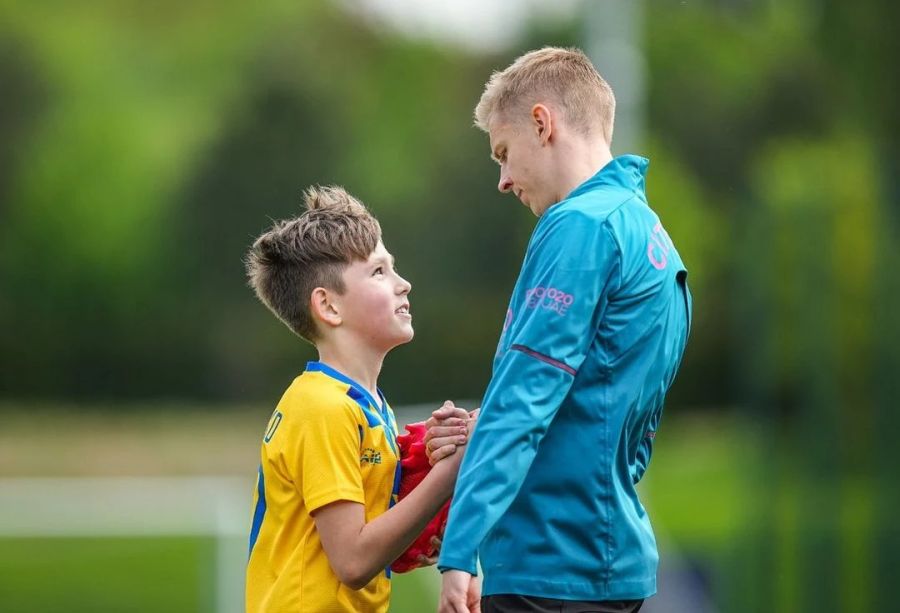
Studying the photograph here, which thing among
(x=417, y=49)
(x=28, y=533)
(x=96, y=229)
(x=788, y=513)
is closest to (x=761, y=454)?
(x=788, y=513)

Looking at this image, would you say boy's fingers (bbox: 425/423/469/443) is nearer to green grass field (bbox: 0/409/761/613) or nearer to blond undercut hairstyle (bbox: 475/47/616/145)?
blond undercut hairstyle (bbox: 475/47/616/145)

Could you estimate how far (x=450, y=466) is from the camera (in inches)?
131

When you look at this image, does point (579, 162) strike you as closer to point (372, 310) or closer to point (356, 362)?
point (372, 310)

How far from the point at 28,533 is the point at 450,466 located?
20400 mm

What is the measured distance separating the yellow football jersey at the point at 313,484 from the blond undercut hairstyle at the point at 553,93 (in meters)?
0.78

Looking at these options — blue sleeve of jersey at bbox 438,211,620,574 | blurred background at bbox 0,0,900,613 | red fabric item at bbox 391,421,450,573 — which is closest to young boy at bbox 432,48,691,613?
blue sleeve of jersey at bbox 438,211,620,574

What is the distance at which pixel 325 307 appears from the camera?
11.7 feet

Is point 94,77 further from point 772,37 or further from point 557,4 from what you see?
point 772,37

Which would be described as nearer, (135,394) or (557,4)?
(135,394)

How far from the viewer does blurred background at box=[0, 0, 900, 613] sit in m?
9.68

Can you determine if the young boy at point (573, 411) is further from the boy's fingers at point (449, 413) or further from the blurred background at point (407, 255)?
the blurred background at point (407, 255)

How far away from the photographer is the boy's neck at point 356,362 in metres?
3.54

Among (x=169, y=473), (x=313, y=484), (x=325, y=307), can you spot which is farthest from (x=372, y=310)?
(x=169, y=473)

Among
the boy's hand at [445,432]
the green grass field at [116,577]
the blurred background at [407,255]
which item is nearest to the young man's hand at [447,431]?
the boy's hand at [445,432]
